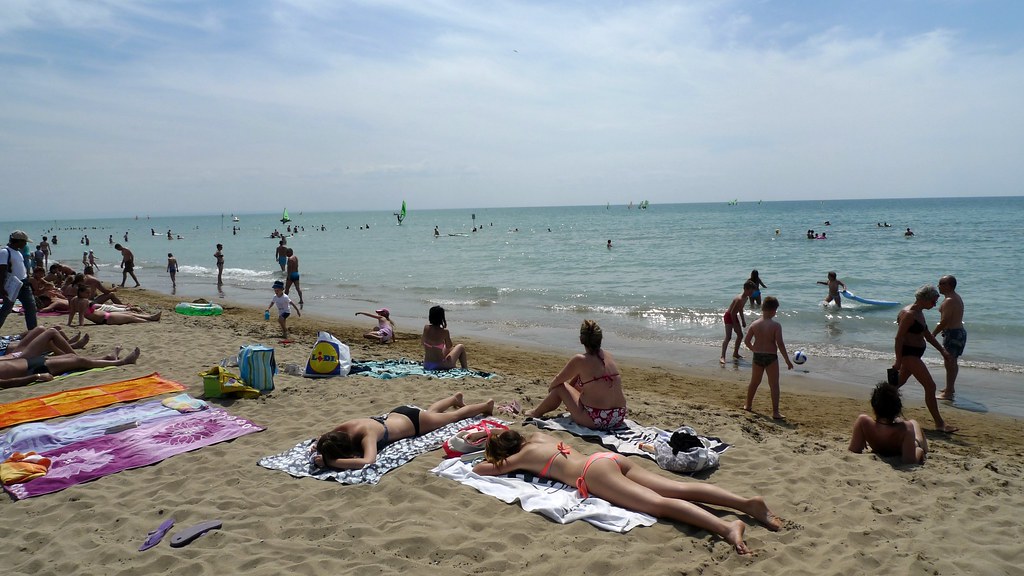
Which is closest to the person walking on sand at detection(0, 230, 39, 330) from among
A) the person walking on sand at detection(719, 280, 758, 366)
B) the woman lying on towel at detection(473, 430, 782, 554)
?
the woman lying on towel at detection(473, 430, 782, 554)

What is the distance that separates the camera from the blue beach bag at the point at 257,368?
7371mm

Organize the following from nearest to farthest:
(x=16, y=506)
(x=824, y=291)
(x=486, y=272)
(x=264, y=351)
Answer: (x=16, y=506), (x=264, y=351), (x=824, y=291), (x=486, y=272)

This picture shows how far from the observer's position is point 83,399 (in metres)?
6.96

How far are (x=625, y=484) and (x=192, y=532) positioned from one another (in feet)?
9.82

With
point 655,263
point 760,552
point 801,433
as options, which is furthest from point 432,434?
point 655,263

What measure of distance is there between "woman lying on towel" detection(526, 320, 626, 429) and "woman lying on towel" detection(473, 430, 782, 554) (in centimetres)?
108

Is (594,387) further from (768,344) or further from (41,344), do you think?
(41,344)

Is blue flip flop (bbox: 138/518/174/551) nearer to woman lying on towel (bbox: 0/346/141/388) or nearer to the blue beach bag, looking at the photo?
the blue beach bag

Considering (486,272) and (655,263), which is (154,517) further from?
(655,263)

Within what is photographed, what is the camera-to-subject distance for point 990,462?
5.50 m

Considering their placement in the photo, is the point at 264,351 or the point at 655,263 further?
the point at 655,263

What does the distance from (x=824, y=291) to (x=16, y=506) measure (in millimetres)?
19830

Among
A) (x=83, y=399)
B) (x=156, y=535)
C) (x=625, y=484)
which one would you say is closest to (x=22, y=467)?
(x=156, y=535)

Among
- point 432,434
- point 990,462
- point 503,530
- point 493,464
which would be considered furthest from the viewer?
point 432,434
